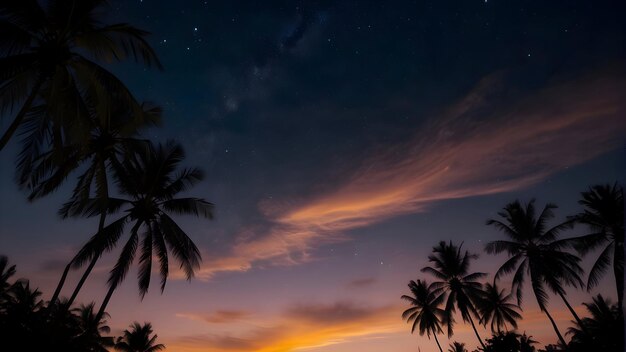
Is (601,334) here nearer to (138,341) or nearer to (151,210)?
(151,210)

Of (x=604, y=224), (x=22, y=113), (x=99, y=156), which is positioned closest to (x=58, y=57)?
(x=22, y=113)

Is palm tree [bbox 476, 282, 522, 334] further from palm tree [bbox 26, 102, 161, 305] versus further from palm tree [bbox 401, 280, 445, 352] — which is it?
palm tree [bbox 26, 102, 161, 305]

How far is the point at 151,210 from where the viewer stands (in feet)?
58.2

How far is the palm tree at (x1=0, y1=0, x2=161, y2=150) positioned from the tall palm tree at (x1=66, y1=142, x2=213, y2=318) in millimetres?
5135

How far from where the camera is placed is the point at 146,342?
Result: 39.9 m

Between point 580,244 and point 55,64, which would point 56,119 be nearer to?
point 55,64

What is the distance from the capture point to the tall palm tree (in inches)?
639

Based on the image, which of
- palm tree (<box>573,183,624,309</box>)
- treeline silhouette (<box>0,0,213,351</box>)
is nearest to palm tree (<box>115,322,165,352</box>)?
treeline silhouette (<box>0,0,213,351</box>)

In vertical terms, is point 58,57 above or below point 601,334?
above

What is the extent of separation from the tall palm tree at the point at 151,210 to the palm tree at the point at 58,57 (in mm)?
5135

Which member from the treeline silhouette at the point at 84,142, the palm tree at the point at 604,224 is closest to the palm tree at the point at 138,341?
the treeline silhouette at the point at 84,142

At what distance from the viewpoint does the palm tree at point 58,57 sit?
10.1 meters

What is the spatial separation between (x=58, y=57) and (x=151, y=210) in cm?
885

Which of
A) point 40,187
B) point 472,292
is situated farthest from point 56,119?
point 472,292
